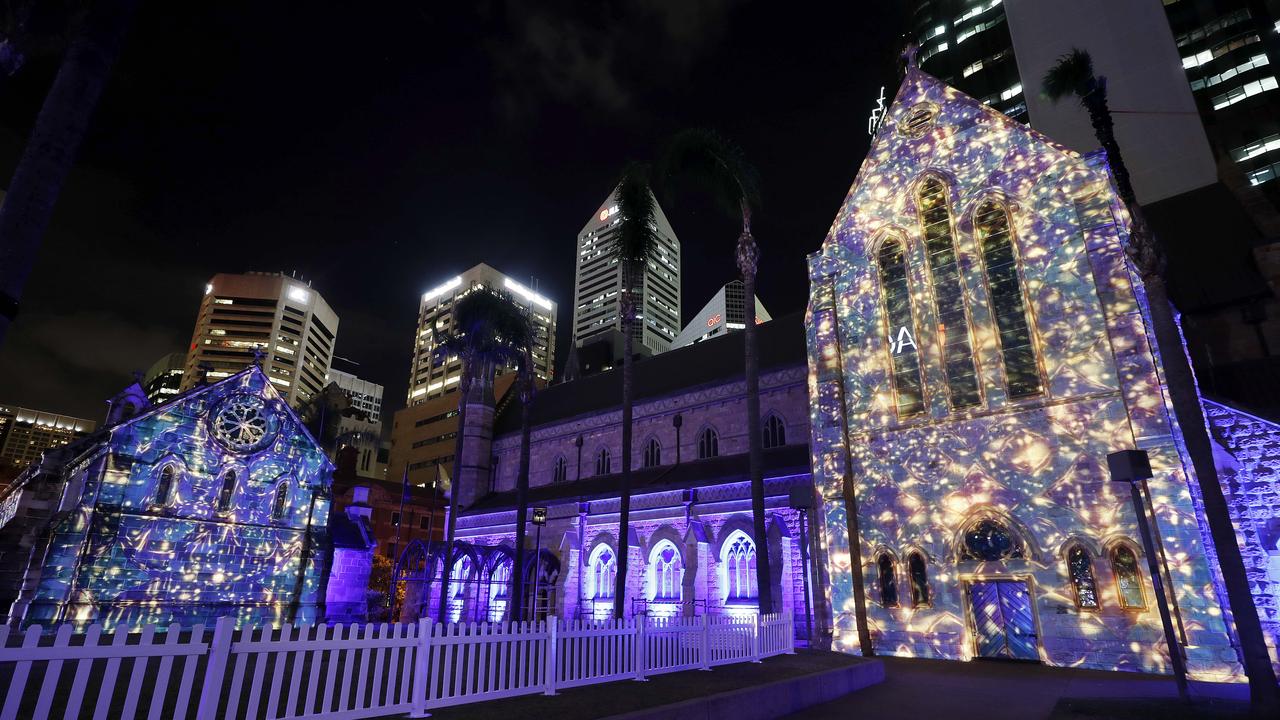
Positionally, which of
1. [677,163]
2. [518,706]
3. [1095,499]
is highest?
[677,163]

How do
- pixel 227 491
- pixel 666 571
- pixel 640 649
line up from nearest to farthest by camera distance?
1. pixel 640 649
2. pixel 227 491
3. pixel 666 571

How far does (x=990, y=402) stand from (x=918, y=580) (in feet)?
18.8

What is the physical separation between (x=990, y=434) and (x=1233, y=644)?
664 centimetres

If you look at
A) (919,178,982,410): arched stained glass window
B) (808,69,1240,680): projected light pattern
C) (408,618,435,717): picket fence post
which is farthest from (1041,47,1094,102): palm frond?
(408,618,435,717): picket fence post

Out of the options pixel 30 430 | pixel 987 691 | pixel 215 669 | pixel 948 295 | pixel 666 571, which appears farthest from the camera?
pixel 30 430

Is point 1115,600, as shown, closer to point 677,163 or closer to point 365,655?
point 365,655

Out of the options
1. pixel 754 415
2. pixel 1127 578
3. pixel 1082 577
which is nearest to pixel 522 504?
pixel 754 415

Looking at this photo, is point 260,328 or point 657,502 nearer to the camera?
point 657,502

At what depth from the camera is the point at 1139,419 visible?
15.5 metres

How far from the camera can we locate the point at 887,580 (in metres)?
18.6

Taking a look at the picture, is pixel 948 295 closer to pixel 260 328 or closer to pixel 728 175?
pixel 728 175

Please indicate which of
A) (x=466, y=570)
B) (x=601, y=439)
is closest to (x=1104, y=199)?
(x=601, y=439)

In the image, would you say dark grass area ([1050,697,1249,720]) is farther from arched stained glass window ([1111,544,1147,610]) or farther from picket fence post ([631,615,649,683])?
picket fence post ([631,615,649,683])

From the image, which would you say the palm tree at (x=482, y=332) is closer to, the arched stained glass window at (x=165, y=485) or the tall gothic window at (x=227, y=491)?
A: the tall gothic window at (x=227, y=491)
